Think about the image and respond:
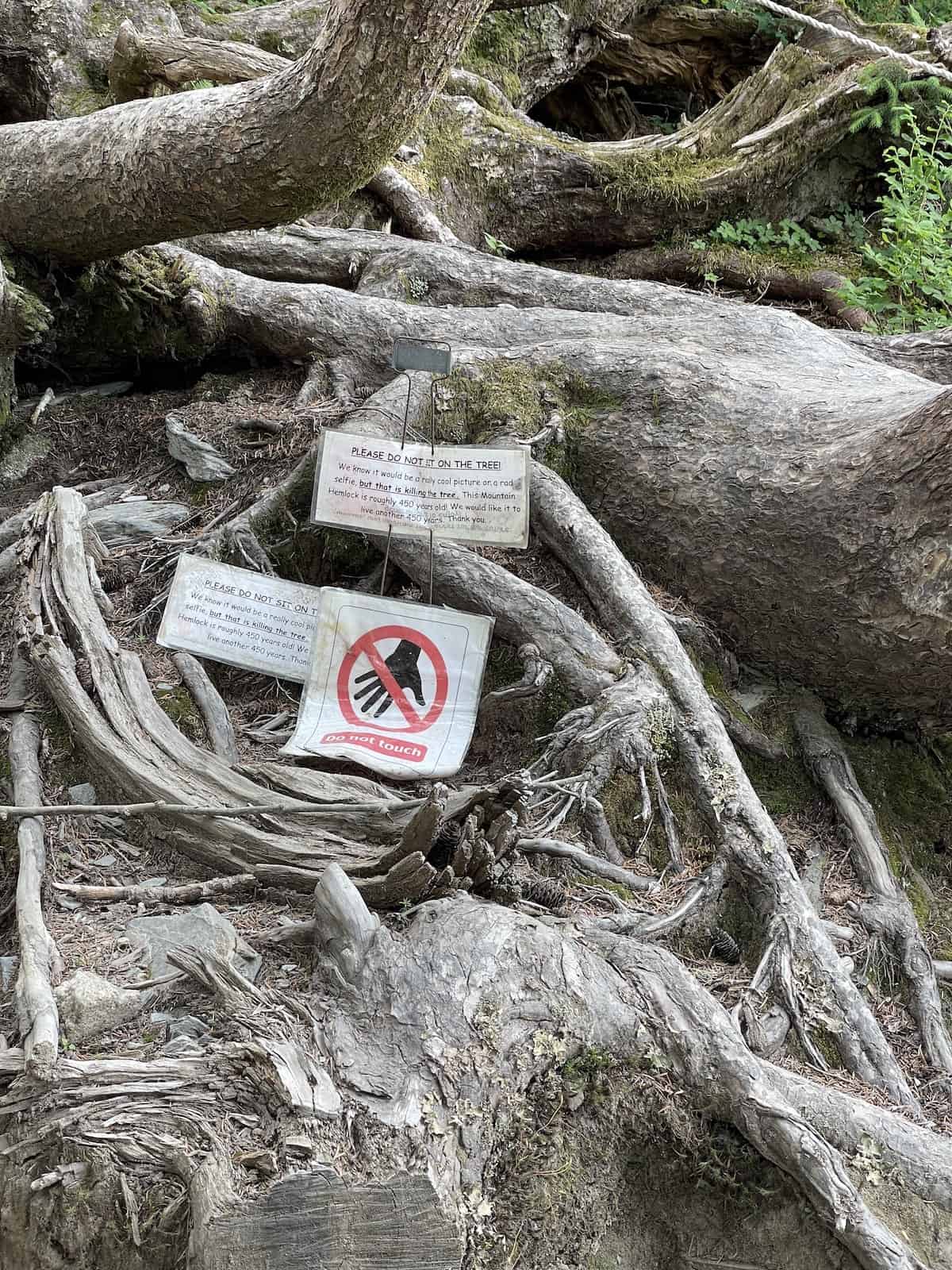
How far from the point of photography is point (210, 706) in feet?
11.0

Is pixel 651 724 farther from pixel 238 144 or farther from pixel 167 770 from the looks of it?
pixel 238 144

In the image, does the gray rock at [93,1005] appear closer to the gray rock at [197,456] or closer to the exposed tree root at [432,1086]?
the exposed tree root at [432,1086]

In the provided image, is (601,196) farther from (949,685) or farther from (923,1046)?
(923,1046)

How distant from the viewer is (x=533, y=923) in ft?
8.07

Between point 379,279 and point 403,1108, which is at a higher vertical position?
point 379,279

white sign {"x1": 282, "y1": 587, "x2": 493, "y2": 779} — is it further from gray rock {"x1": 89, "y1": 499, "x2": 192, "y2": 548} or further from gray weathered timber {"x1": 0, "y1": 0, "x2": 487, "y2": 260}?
→ gray weathered timber {"x1": 0, "y1": 0, "x2": 487, "y2": 260}

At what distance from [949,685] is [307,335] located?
2.88 meters

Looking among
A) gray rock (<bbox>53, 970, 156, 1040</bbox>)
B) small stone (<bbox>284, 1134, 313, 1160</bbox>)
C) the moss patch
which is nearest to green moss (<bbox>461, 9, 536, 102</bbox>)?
the moss patch

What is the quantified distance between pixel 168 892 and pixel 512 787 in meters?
0.90

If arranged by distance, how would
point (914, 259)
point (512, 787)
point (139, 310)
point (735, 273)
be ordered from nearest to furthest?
1. point (512, 787)
2. point (139, 310)
3. point (914, 259)
4. point (735, 273)

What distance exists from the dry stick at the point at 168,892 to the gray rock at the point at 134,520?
1634 mm

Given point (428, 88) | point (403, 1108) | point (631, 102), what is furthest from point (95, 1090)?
point (631, 102)

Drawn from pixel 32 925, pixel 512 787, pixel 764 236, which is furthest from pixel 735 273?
pixel 32 925

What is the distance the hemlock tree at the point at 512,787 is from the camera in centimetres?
204
